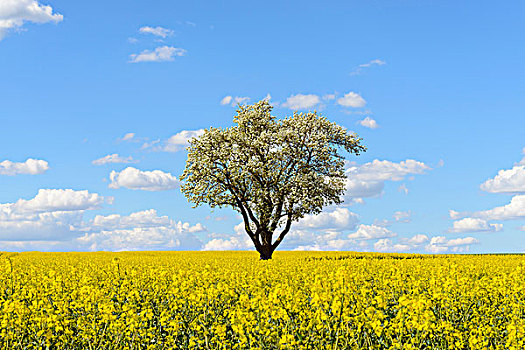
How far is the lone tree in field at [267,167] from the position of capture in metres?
36.0

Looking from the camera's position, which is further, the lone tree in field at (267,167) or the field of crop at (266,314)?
the lone tree in field at (267,167)

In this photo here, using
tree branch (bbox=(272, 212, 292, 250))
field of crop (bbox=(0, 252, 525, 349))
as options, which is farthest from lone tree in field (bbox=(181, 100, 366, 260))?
field of crop (bbox=(0, 252, 525, 349))

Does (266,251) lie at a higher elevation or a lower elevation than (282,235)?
lower

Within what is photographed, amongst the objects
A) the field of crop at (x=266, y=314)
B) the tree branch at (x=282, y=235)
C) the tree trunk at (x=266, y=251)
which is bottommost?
the field of crop at (x=266, y=314)

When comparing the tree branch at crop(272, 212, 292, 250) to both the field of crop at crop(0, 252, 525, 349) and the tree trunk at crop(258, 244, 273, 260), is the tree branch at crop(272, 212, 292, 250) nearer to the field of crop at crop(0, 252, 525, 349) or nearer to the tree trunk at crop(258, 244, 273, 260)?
the tree trunk at crop(258, 244, 273, 260)

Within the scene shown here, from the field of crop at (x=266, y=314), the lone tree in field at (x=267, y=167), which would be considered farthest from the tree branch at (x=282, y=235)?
the field of crop at (x=266, y=314)

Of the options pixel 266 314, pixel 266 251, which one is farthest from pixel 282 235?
pixel 266 314

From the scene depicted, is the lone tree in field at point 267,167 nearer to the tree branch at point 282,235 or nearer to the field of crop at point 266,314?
the tree branch at point 282,235

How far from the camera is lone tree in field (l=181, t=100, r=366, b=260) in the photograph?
118 ft

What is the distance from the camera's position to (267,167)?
35812mm

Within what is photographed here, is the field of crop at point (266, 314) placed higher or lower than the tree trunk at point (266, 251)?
lower

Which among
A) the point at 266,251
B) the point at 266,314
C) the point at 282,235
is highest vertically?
the point at 282,235

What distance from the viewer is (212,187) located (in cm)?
3753

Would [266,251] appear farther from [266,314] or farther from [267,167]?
[266,314]
